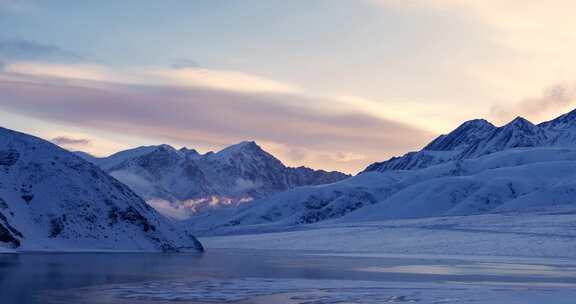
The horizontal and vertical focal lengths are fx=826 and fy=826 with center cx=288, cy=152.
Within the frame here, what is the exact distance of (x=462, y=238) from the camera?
127188 millimetres

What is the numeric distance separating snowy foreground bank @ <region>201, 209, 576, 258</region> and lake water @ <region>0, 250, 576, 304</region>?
112ft

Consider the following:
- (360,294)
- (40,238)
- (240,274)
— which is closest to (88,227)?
(40,238)

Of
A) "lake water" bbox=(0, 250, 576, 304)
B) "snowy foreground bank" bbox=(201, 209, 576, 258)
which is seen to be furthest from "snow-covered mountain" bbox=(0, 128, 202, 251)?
"snowy foreground bank" bbox=(201, 209, 576, 258)

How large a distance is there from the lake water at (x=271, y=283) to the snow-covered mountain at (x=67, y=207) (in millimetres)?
24832

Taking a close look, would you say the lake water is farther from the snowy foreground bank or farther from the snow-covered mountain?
the snowy foreground bank

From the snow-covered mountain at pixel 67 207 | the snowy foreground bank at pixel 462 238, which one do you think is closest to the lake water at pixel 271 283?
the snow-covered mountain at pixel 67 207

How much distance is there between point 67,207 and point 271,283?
183 feet

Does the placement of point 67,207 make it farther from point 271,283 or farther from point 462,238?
point 462,238

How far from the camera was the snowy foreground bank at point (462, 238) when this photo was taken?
352 feet

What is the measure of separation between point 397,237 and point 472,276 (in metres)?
81.3

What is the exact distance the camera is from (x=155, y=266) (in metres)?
70.7

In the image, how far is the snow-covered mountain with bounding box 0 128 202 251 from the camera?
98.6 meters

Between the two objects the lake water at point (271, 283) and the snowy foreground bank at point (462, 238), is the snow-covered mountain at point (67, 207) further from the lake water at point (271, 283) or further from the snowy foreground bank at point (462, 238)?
the snowy foreground bank at point (462, 238)

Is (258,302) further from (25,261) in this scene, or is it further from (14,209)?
(14,209)
